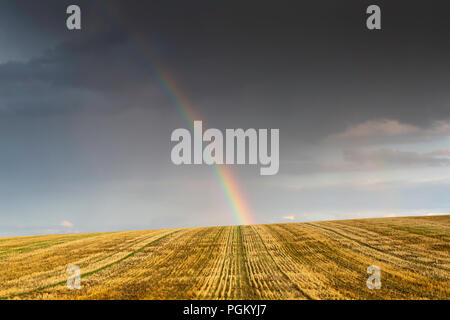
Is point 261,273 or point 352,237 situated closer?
point 261,273

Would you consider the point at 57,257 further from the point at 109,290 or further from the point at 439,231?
the point at 439,231

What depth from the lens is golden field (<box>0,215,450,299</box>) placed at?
57.4 feet

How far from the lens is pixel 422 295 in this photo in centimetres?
1633

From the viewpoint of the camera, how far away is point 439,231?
1464 inches

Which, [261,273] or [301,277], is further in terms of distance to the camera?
[261,273]

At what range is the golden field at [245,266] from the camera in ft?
57.4

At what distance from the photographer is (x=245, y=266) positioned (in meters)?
24.5

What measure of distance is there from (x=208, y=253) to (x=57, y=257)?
44.3 feet
